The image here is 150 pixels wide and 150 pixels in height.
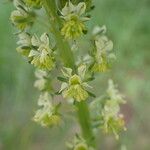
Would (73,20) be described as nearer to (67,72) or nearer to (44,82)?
(67,72)

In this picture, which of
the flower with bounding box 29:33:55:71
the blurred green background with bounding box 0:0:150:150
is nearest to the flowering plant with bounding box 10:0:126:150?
the flower with bounding box 29:33:55:71

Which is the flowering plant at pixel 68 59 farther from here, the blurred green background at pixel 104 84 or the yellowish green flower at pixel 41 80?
the blurred green background at pixel 104 84

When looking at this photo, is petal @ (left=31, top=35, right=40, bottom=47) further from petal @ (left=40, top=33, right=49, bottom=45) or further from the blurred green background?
the blurred green background

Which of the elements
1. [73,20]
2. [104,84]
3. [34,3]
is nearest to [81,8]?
[73,20]

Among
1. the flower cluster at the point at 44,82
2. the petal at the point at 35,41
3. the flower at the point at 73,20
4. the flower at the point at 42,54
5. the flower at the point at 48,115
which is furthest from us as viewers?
the flower cluster at the point at 44,82

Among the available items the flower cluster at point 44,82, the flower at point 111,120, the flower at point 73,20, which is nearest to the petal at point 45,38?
the flower at point 73,20
